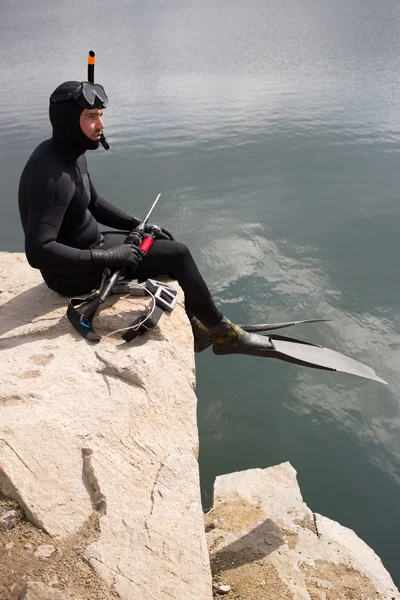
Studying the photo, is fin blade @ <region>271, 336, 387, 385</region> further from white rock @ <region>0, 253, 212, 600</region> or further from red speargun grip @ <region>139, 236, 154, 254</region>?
red speargun grip @ <region>139, 236, 154, 254</region>

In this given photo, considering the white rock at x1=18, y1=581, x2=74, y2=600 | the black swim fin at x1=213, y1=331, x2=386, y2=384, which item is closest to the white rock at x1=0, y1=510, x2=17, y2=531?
the white rock at x1=18, y1=581, x2=74, y2=600

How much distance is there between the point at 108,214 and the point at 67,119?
1086 millimetres

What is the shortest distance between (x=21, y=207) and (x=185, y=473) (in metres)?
2.20

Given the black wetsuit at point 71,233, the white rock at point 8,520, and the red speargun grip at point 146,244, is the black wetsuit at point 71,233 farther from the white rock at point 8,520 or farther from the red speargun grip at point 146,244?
the white rock at point 8,520

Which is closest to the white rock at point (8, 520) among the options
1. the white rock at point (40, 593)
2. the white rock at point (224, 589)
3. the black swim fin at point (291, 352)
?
the white rock at point (40, 593)

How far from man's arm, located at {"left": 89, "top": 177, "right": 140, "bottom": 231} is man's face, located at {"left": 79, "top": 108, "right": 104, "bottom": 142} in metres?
0.68

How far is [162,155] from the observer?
11.6m

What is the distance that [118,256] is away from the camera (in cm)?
427

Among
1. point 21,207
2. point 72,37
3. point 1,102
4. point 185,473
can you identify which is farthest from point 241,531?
point 72,37

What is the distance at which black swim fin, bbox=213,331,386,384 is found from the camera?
5.07m

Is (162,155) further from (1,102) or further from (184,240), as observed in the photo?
(1,102)

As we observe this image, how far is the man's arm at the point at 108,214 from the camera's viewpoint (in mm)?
4918

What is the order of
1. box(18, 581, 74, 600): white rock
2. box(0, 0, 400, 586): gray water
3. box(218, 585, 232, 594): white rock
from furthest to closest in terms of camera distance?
box(0, 0, 400, 586): gray water < box(218, 585, 232, 594): white rock < box(18, 581, 74, 600): white rock

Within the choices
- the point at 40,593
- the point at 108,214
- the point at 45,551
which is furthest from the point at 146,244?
the point at 40,593
